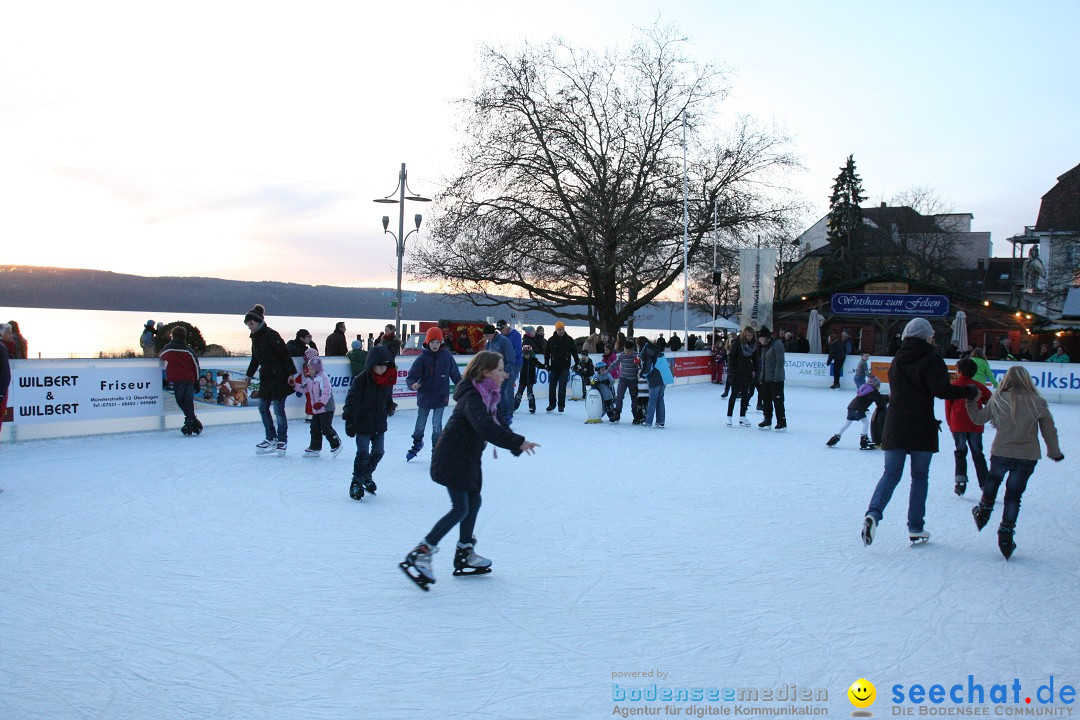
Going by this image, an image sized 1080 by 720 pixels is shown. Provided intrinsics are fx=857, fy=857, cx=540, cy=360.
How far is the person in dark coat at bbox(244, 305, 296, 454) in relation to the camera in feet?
33.0

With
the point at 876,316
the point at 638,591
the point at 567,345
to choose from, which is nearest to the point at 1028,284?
the point at 876,316

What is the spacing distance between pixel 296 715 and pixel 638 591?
2.31 metres

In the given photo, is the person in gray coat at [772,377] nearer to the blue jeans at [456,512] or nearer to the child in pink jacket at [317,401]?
the child in pink jacket at [317,401]

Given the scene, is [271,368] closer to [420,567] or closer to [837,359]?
[420,567]

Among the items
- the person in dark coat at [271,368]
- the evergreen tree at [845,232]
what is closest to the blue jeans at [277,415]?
the person in dark coat at [271,368]

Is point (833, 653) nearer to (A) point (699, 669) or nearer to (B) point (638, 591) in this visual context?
(A) point (699, 669)

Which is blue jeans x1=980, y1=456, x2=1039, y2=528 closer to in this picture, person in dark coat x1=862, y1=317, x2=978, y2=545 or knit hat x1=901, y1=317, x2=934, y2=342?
person in dark coat x1=862, y1=317, x2=978, y2=545

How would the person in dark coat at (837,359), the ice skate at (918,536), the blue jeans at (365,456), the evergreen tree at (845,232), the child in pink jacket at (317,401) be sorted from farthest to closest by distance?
the evergreen tree at (845,232) < the person in dark coat at (837,359) < the child in pink jacket at (317,401) < the blue jeans at (365,456) < the ice skate at (918,536)

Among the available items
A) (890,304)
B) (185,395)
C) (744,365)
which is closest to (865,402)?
(744,365)

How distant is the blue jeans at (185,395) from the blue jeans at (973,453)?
31.5 feet

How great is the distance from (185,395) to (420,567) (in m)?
8.10

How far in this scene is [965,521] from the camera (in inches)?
284

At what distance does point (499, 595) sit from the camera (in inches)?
Answer: 197

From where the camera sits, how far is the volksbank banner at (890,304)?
106 ft
